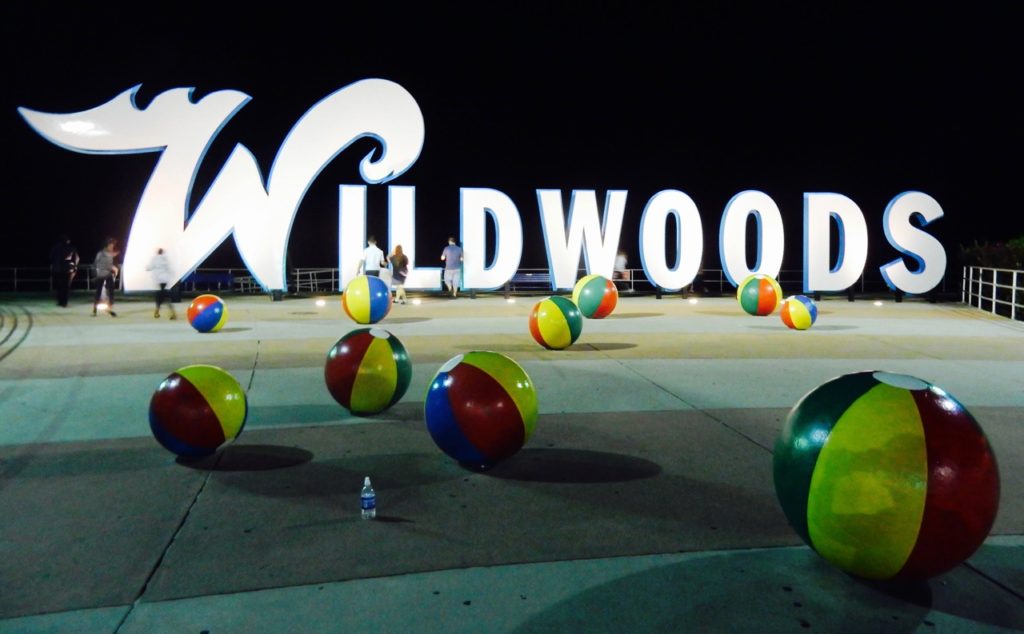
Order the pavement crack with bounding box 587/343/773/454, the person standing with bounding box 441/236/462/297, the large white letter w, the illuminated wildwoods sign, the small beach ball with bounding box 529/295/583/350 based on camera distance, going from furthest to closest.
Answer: the person standing with bounding box 441/236/462/297
the illuminated wildwoods sign
the large white letter w
the small beach ball with bounding box 529/295/583/350
the pavement crack with bounding box 587/343/773/454

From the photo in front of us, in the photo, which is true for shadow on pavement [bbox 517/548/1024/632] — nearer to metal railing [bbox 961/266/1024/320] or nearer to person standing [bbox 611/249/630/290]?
metal railing [bbox 961/266/1024/320]

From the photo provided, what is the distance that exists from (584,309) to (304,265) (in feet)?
99.1

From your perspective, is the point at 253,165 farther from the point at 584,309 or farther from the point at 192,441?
the point at 192,441

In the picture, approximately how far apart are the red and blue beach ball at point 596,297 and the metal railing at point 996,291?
30.1ft

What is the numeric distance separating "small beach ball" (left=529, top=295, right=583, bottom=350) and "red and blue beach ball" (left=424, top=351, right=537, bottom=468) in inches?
249

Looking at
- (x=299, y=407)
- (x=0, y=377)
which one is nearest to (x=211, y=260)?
(x=0, y=377)

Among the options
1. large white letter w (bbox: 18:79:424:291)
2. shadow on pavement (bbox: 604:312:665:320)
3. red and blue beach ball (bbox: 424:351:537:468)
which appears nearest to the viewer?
red and blue beach ball (bbox: 424:351:537:468)

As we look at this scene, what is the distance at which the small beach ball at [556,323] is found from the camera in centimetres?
1223

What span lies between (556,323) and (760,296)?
801cm

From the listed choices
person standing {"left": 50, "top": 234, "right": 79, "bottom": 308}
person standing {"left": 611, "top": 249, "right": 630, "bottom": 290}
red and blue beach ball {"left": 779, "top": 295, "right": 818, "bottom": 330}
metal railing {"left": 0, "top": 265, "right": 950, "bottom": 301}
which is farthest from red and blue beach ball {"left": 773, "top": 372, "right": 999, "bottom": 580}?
metal railing {"left": 0, "top": 265, "right": 950, "bottom": 301}

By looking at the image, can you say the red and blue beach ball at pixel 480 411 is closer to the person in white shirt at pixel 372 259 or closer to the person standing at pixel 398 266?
the person in white shirt at pixel 372 259

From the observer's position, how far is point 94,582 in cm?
394

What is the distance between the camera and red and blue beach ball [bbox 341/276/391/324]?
16094 mm

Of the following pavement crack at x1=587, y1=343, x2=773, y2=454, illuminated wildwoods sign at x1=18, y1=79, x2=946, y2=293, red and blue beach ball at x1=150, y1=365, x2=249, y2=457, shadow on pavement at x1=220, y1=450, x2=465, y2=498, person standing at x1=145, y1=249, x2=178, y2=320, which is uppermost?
illuminated wildwoods sign at x1=18, y1=79, x2=946, y2=293
